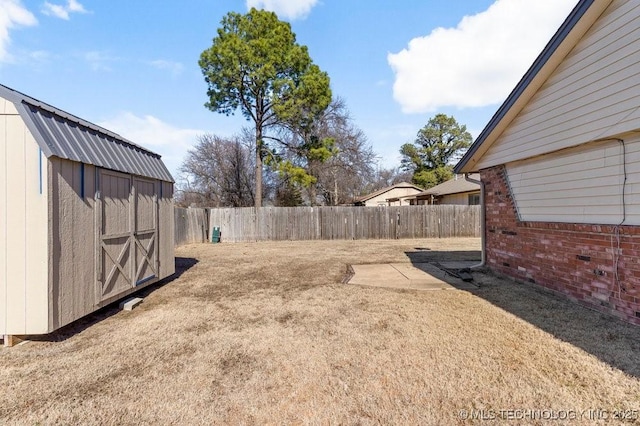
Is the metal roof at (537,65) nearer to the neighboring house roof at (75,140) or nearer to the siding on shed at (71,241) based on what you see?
the neighboring house roof at (75,140)

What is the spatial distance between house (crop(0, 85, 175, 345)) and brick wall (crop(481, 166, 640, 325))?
6.85 meters

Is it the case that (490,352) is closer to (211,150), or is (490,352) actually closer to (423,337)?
(423,337)

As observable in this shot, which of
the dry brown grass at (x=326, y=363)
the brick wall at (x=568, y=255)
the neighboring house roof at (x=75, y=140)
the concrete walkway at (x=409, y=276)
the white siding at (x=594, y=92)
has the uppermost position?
the white siding at (x=594, y=92)

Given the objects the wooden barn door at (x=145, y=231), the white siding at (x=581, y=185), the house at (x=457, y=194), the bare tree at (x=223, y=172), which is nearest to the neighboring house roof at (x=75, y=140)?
the wooden barn door at (x=145, y=231)

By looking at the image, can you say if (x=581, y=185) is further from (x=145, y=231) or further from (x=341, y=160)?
(x=341, y=160)

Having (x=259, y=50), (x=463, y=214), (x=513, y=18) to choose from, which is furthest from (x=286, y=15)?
(x=463, y=214)

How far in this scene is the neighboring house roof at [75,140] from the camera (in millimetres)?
3295

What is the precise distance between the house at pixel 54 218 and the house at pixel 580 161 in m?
6.76

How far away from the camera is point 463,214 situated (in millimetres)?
15438

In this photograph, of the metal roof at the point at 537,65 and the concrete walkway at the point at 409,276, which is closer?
the metal roof at the point at 537,65

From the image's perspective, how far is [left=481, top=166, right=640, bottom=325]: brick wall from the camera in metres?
3.75

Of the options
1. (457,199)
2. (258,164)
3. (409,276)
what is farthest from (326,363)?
(457,199)

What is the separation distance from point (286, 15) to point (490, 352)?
675 inches

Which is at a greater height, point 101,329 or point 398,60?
point 398,60
